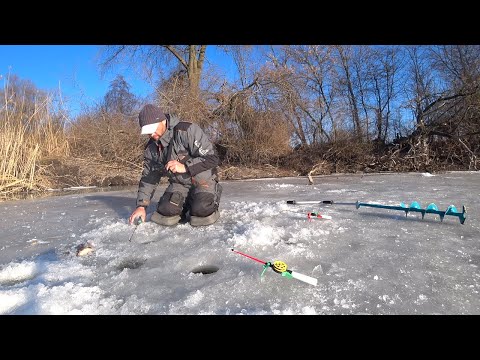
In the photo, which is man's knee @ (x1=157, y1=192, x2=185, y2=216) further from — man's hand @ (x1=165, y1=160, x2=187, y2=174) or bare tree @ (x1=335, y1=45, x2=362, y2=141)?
bare tree @ (x1=335, y1=45, x2=362, y2=141)

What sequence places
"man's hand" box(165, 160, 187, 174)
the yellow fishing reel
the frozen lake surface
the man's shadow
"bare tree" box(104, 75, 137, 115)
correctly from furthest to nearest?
"bare tree" box(104, 75, 137, 115) → the man's shadow → "man's hand" box(165, 160, 187, 174) → the yellow fishing reel → the frozen lake surface

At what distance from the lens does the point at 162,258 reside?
6.77 ft

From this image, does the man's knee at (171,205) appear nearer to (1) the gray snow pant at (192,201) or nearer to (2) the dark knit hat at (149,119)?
(1) the gray snow pant at (192,201)

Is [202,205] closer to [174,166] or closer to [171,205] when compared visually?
[171,205]

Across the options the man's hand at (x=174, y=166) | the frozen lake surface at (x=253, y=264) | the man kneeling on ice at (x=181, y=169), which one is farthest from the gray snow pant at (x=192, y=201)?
the man's hand at (x=174, y=166)

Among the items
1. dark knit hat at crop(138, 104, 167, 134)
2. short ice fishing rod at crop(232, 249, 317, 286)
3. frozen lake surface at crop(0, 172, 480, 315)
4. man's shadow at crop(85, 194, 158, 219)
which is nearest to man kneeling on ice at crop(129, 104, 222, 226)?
dark knit hat at crop(138, 104, 167, 134)

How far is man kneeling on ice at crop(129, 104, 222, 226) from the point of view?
280 cm

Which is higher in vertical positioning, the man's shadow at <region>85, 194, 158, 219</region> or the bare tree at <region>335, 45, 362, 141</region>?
the bare tree at <region>335, 45, 362, 141</region>

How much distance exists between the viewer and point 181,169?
9.07ft

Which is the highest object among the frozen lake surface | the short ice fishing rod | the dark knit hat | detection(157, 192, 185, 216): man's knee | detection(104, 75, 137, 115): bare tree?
detection(104, 75, 137, 115): bare tree

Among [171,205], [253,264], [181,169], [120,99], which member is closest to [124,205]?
[171,205]
